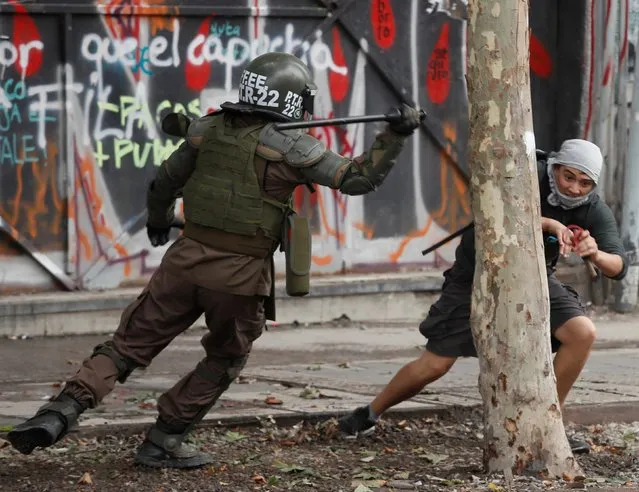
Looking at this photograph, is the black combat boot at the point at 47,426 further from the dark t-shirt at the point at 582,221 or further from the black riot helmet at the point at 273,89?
the dark t-shirt at the point at 582,221

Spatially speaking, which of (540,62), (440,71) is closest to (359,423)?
(440,71)

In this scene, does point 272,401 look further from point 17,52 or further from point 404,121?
point 17,52

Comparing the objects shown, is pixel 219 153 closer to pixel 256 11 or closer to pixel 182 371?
pixel 182 371

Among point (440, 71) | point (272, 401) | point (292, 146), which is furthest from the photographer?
point (440, 71)

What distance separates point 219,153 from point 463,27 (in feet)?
18.6

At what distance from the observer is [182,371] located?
8766 millimetres

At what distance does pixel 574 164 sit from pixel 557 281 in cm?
56

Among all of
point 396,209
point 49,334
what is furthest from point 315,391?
point 396,209

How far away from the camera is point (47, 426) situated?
18.2ft

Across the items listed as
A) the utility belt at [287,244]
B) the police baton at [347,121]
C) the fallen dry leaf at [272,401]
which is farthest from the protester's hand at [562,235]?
the fallen dry leaf at [272,401]

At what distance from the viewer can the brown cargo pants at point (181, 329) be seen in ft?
19.5

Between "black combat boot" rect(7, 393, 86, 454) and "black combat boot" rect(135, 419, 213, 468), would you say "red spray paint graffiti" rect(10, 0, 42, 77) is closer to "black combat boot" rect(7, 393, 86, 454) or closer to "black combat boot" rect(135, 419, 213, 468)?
"black combat boot" rect(135, 419, 213, 468)

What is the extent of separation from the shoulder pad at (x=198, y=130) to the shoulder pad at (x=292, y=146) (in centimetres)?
28

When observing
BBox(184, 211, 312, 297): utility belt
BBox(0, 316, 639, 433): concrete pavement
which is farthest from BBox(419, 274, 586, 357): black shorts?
BBox(184, 211, 312, 297): utility belt
